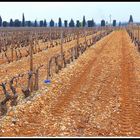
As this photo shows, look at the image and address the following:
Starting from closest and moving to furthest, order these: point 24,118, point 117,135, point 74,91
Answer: point 117,135
point 24,118
point 74,91

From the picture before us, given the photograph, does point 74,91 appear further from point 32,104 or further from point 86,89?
point 32,104

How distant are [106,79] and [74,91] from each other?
3.53 meters

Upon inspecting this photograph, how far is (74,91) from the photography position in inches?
653

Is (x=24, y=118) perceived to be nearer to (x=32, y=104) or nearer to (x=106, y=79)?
(x=32, y=104)

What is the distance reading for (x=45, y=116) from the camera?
12.5m

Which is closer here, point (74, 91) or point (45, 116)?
point (45, 116)

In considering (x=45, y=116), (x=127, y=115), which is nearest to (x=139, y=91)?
(x=127, y=115)

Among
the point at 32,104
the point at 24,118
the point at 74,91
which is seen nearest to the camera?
the point at 24,118

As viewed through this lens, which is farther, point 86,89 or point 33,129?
point 86,89

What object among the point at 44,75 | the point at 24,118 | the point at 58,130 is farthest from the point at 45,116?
the point at 44,75

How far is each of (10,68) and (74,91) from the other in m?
9.44

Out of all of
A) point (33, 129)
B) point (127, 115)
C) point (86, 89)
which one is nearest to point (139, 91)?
point (86, 89)

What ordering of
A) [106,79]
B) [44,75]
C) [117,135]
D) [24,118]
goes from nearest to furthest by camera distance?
[117,135] < [24,118] < [106,79] < [44,75]

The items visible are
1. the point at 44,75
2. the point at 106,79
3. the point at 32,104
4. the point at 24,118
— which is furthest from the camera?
the point at 44,75
